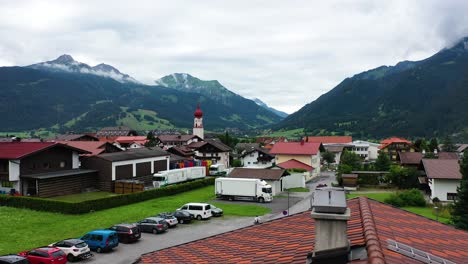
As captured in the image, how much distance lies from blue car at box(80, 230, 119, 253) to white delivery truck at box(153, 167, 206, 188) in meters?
25.1

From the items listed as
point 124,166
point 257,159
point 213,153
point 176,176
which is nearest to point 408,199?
point 176,176

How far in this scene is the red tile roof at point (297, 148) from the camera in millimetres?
66562

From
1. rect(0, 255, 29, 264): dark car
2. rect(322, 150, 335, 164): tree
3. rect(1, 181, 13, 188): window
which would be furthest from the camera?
rect(322, 150, 335, 164): tree

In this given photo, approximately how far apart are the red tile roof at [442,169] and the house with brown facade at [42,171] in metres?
40.3

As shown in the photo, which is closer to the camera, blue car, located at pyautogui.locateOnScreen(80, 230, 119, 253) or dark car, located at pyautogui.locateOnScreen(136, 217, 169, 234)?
blue car, located at pyautogui.locateOnScreen(80, 230, 119, 253)

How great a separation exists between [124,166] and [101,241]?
26250 millimetres

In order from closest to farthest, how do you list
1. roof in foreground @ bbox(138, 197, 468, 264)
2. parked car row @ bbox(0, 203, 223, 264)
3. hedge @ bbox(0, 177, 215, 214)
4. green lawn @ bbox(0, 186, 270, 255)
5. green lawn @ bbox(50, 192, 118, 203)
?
roof in foreground @ bbox(138, 197, 468, 264)
parked car row @ bbox(0, 203, 223, 264)
green lawn @ bbox(0, 186, 270, 255)
hedge @ bbox(0, 177, 215, 214)
green lawn @ bbox(50, 192, 118, 203)

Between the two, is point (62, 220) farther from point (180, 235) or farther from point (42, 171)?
point (42, 171)

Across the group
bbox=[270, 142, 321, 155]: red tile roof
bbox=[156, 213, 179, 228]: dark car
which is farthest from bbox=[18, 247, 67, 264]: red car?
bbox=[270, 142, 321, 155]: red tile roof

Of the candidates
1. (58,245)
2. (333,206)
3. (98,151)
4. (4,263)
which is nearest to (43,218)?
(58,245)

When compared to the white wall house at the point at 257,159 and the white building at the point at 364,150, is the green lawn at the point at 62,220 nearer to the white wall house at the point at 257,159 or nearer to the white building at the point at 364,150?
the white wall house at the point at 257,159

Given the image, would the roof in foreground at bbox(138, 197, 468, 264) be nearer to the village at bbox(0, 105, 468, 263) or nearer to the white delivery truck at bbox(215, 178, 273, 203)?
the village at bbox(0, 105, 468, 263)

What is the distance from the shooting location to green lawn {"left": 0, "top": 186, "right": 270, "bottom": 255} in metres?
24.8

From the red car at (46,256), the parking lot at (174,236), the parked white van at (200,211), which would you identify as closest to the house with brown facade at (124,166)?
the parked white van at (200,211)
